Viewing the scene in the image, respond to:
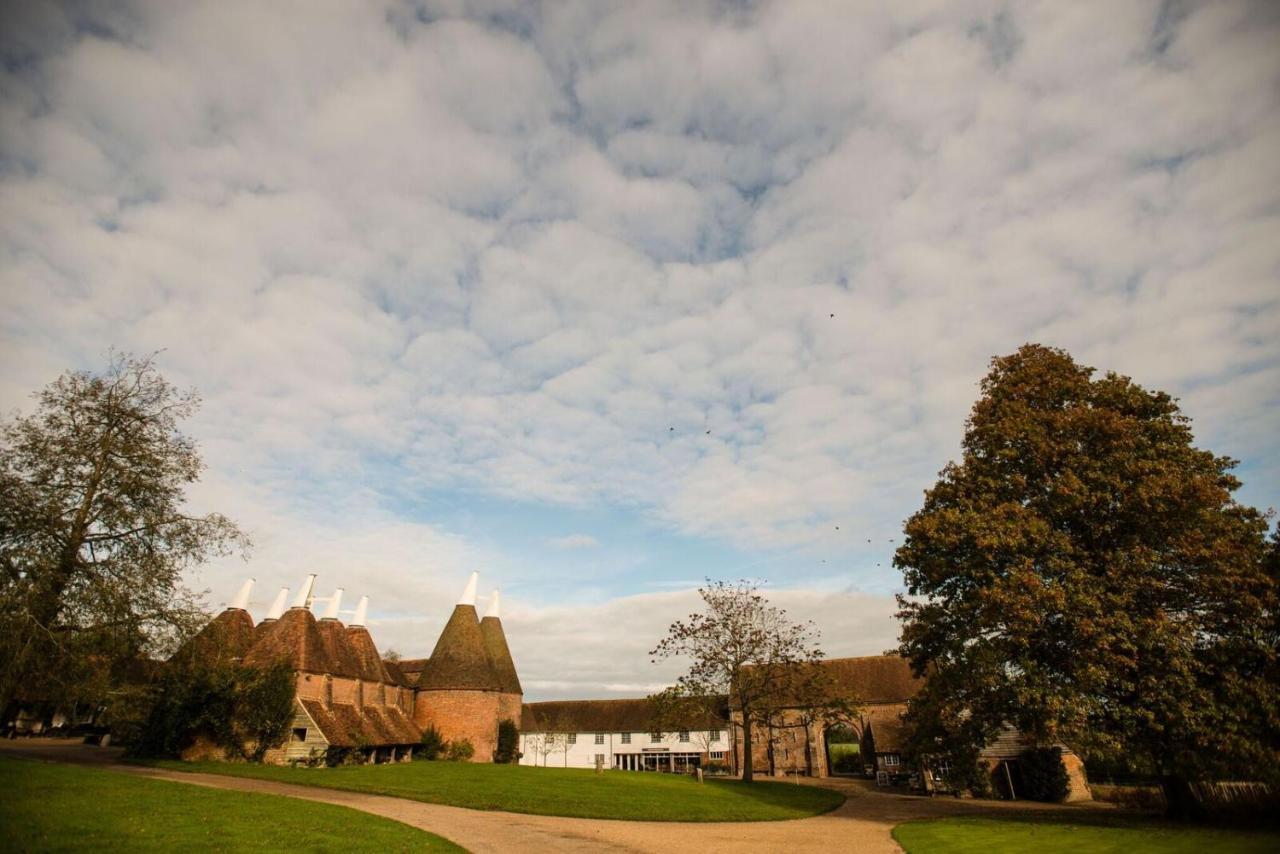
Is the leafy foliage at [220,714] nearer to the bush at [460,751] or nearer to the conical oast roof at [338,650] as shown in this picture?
the conical oast roof at [338,650]

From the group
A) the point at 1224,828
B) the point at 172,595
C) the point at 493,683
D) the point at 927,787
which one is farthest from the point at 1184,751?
the point at 493,683

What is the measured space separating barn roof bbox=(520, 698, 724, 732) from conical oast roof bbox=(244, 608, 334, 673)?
28.4 m

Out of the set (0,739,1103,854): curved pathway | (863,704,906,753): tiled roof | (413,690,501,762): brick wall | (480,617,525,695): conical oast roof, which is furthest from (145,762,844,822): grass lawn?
(863,704,906,753): tiled roof

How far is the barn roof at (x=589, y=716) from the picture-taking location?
65.6m

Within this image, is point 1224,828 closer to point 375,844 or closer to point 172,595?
point 375,844

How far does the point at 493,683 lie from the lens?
154 feet

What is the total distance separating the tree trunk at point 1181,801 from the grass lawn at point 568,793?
11.0 meters

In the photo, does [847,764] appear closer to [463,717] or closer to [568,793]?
[463,717]

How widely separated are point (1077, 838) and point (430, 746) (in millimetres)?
39582

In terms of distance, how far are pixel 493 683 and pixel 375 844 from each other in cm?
3651

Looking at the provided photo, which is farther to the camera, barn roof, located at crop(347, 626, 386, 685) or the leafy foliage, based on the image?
barn roof, located at crop(347, 626, 386, 685)

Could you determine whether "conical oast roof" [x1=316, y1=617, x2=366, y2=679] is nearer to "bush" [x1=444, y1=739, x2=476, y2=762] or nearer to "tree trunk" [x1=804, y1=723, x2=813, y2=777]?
"bush" [x1=444, y1=739, x2=476, y2=762]

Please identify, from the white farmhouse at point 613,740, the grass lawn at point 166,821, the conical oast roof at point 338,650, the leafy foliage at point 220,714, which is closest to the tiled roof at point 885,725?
the white farmhouse at point 613,740

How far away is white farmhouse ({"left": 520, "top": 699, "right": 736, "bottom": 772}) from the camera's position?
6159 cm
